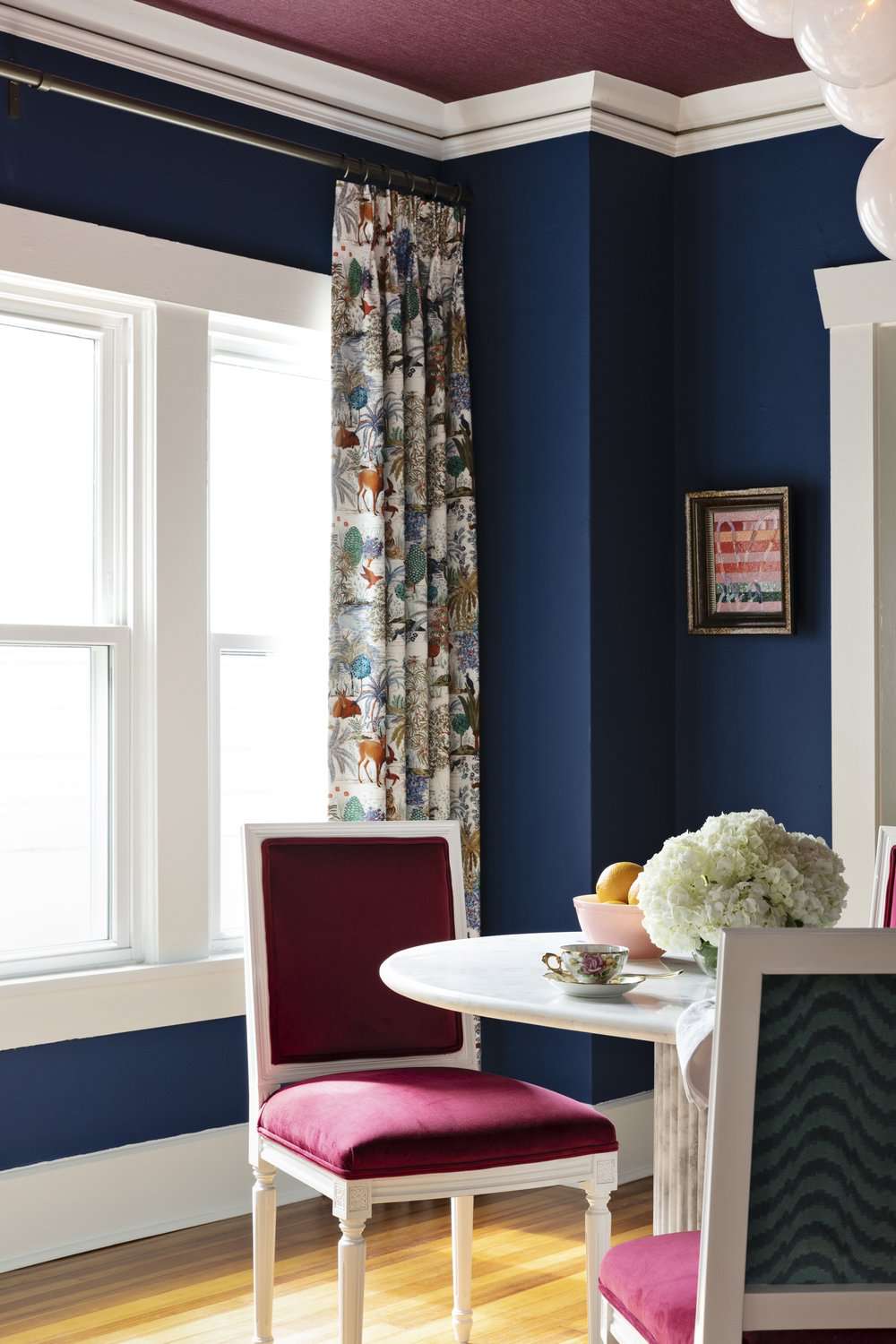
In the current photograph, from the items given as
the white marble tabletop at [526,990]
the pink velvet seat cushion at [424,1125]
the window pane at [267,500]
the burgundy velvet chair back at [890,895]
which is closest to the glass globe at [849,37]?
the white marble tabletop at [526,990]

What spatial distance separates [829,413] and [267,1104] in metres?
2.27

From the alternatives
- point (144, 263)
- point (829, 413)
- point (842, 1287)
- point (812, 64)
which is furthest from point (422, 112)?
point (842, 1287)

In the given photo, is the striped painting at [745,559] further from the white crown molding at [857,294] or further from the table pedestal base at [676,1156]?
the table pedestal base at [676,1156]

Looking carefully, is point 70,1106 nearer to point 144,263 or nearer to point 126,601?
point 126,601

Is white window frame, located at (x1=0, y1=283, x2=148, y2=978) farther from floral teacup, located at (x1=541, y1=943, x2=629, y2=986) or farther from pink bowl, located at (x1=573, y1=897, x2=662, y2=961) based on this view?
floral teacup, located at (x1=541, y1=943, x2=629, y2=986)

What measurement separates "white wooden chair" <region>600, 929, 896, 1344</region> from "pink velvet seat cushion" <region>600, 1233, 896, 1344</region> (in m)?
0.08

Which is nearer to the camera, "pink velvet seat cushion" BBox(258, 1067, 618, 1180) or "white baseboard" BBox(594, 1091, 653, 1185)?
"pink velvet seat cushion" BBox(258, 1067, 618, 1180)

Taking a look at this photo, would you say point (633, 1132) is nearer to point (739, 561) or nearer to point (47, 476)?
point (739, 561)

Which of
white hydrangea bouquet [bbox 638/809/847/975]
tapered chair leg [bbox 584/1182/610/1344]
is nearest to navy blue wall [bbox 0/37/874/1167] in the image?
tapered chair leg [bbox 584/1182/610/1344]

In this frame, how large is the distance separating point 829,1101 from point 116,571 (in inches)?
102

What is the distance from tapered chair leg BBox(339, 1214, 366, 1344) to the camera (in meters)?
2.64

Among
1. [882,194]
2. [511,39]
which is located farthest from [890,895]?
[511,39]

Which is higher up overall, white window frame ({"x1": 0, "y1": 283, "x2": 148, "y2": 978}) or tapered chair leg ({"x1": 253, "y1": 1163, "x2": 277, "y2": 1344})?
white window frame ({"x1": 0, "y1": 283, "x2": 148, "y2": 978})

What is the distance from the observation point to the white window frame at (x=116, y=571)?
151 inches
